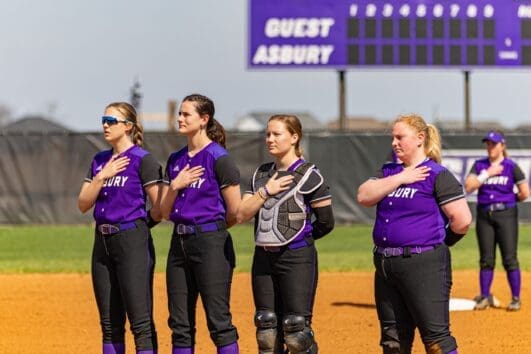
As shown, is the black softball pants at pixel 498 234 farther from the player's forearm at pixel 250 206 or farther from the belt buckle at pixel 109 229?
the belt buckle at pixel 109 229

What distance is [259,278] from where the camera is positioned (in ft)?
20.3

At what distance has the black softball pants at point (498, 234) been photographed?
1036 cm

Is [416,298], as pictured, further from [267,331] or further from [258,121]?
[258,121]

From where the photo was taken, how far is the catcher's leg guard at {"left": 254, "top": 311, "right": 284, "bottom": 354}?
20.2 ft

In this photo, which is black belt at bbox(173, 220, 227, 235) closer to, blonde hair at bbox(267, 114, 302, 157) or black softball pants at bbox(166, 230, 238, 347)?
black softball pants at bbox(166, 230, 238, 347)

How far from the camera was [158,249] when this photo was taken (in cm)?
1761

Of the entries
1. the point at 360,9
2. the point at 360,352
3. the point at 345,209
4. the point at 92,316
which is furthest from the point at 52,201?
the point at 360,352

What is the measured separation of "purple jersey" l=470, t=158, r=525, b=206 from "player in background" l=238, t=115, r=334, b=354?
4507mm

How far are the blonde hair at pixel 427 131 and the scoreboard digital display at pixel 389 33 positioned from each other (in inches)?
638

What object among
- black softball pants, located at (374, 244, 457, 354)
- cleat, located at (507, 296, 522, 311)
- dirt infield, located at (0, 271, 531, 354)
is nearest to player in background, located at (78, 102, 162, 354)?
black softball pants, located at (374, 244, 457, 354)

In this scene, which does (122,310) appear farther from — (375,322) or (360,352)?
(375,322)

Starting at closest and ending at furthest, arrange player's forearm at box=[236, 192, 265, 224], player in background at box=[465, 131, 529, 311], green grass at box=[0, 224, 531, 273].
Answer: player's forearm at box=[236, 192, 265, 224]
player in background at box=[465, 131, 529, 311]
green grass at box=[0, 224, 531, 273]

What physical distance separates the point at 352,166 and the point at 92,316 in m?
11.9

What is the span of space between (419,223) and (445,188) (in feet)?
0.79
